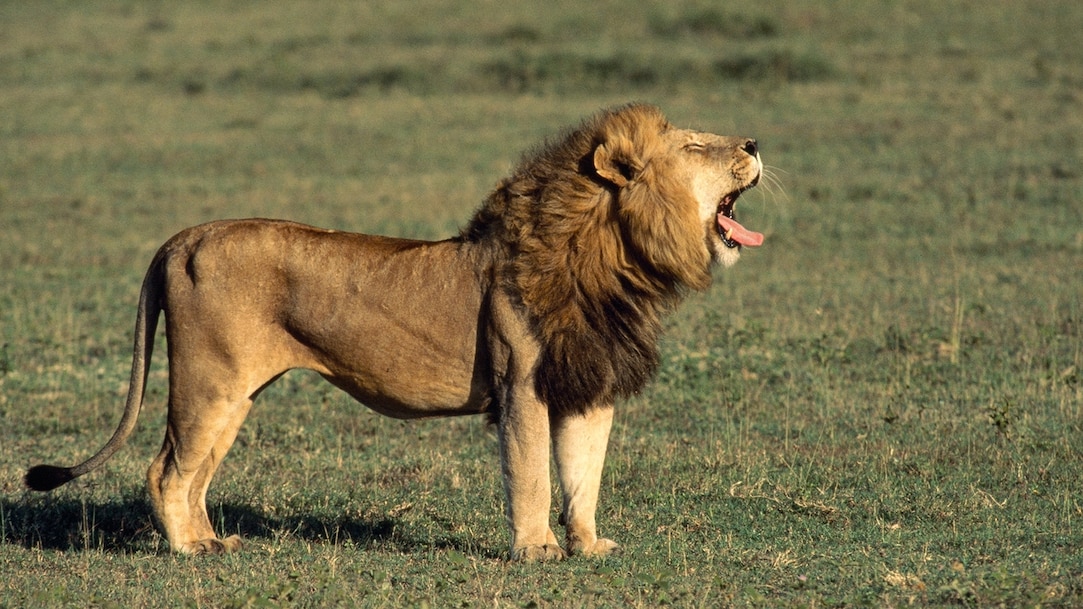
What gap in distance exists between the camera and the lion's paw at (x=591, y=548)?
568 centimetres

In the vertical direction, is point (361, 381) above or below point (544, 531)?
above

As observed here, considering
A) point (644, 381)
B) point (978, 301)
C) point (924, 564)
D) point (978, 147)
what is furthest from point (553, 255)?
point (978, 147)

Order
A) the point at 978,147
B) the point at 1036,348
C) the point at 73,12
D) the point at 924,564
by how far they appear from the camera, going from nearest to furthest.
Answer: the point at 924,564, the point at 1036,348, the point at 978,147, the point at 73,12

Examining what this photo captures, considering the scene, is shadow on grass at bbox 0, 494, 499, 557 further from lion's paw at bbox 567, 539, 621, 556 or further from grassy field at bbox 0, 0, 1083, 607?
lion's paw at bbox 567, 539, 621, 556

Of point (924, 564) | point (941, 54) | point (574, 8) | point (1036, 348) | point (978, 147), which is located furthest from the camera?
point (574, 8)

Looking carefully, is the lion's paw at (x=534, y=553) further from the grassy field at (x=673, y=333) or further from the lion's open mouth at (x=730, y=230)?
the lion's open mouth at (x=730, y=230)

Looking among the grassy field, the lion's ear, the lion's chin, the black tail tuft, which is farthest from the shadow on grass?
the lion's ear

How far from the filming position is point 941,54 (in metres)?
24.5

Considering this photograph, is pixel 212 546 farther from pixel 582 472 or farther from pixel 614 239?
pixel 614 239

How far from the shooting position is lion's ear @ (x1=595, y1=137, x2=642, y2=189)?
17.9 ft

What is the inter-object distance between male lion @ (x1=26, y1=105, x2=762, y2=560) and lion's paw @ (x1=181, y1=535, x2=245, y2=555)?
12 mm

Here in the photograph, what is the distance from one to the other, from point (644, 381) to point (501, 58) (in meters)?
20.5

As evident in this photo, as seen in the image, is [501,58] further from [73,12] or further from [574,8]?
[73,12]

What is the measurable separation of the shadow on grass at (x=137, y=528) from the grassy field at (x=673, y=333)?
0.9 inches
